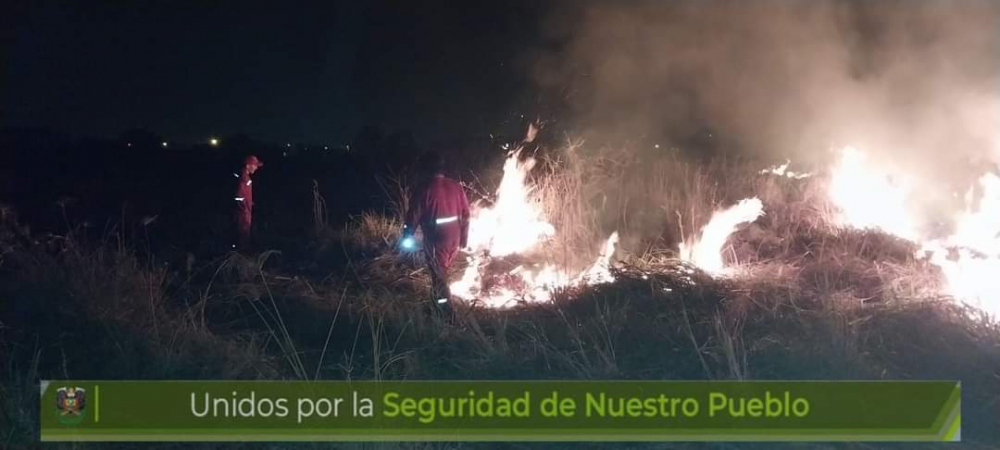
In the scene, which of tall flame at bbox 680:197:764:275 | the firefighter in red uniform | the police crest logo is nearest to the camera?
the police crest logo

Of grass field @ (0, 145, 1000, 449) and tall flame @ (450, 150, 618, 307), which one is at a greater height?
tall flame @ (450, 150, 618, 307)

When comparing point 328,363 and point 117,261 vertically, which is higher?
point 117,261

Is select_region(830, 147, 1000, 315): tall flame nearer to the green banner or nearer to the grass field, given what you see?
the grass field

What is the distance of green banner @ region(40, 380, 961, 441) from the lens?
4.11 meters

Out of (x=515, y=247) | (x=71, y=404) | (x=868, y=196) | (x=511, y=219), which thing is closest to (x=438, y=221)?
(x=515, y=247)

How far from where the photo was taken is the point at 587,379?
186 inches

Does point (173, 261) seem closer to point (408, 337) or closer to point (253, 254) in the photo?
point (253, 254)

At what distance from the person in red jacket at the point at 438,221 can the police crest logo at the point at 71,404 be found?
289 centimetres

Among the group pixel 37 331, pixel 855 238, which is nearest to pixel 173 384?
pixel 37 331

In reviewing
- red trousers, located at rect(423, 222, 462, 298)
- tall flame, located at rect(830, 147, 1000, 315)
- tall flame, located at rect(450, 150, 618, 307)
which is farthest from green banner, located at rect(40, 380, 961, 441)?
tall flame, located at rect(830, 147, 1000, 315)

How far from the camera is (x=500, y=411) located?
175 inches

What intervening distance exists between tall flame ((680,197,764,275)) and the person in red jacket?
2.41 metres

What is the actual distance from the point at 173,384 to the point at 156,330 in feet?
2.43

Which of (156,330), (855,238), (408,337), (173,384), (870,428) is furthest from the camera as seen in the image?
(855,238)
